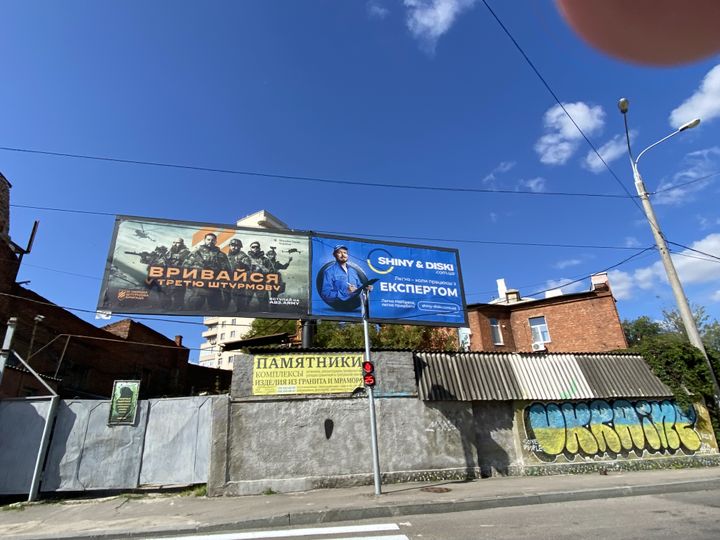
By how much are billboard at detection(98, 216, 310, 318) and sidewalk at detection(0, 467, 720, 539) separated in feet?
19.5

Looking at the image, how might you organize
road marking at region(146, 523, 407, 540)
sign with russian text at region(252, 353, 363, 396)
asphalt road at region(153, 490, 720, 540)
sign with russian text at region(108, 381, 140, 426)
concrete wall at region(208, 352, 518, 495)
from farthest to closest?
1. sign with russian text at region(252, 353, 363, 396)
2. sign with russian text at region(108, 381, 140, 426)
3. concrete wall at region(208, 352, 518, 495)
4. road marking at region(146, 523, 407, 540)
5. asphalt road at region(153, 490, 720, 540)

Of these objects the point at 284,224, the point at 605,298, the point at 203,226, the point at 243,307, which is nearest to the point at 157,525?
the point at 243,307

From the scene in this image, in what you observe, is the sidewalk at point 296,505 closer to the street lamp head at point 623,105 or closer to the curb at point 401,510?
the curb at point 401,510

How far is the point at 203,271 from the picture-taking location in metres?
14.4

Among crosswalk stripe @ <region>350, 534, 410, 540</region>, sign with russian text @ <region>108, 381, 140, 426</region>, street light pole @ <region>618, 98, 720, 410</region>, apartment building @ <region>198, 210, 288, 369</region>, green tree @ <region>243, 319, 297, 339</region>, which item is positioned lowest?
crosswalk stripe @ <region>350, 534, 410, 540</region>

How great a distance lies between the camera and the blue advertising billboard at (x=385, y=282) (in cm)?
1545

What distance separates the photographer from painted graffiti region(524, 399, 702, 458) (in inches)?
473

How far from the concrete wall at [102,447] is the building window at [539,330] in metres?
24.4

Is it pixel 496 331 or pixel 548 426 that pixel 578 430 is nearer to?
pixel 548 426

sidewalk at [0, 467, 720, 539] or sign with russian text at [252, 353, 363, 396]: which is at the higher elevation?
sign with russian text at [252, 353, 363, 396]

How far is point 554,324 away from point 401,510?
24.5 metres

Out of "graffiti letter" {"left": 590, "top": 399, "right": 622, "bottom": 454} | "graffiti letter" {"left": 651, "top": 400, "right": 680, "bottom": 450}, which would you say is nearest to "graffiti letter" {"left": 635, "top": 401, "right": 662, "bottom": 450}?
"graffiti letter" {"left": 651, "top": 400, "right": 680, "bottom": 450}

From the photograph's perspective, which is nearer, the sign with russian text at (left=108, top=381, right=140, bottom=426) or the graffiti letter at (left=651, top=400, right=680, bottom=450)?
the sign with russian text at (left=108, top=381, right=140, bottom=426)

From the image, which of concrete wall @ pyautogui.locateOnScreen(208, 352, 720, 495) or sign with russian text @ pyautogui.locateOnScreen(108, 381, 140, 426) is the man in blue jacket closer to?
concrete wall @ pyautogui.locateOnScreen(208, 352, 720, 495)
